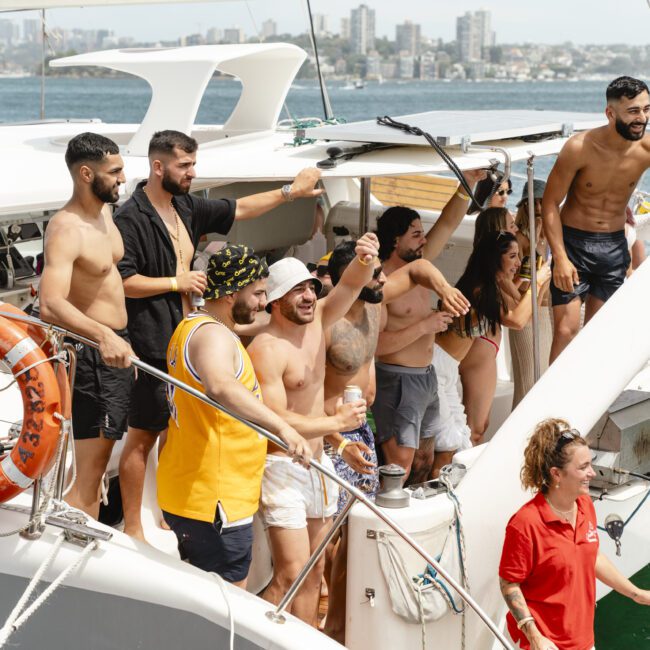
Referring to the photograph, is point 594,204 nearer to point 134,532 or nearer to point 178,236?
point 178,236

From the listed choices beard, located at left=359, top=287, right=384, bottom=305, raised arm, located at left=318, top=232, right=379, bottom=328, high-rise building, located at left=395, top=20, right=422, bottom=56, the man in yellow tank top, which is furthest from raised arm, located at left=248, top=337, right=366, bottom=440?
high-rise building, located at left=395, top=20, right=422, bottom=56

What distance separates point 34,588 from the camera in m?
4.01

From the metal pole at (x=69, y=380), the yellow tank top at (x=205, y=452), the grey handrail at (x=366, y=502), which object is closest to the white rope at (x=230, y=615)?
the yellow tank top at (x=205, y=452)

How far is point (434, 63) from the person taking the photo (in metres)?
117

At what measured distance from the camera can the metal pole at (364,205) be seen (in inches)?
246

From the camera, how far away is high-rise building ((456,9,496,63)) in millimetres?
107000

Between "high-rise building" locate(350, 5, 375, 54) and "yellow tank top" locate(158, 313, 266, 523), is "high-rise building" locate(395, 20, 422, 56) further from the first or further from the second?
"yellow tank top" locate(158, 313, 266, 523)

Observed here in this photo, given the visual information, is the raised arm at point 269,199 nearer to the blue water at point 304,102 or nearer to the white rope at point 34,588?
the white rope at point 34,588

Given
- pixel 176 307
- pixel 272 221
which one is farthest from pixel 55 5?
pixel 176 307

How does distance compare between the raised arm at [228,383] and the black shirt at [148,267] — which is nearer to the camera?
the raised arm at [228,383]

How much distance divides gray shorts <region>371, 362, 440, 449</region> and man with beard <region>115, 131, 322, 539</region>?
3.48 feet

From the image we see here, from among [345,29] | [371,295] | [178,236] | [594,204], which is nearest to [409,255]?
[371,295]

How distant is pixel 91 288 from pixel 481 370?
2221mm

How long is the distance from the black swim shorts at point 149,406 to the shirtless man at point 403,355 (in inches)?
44.4
